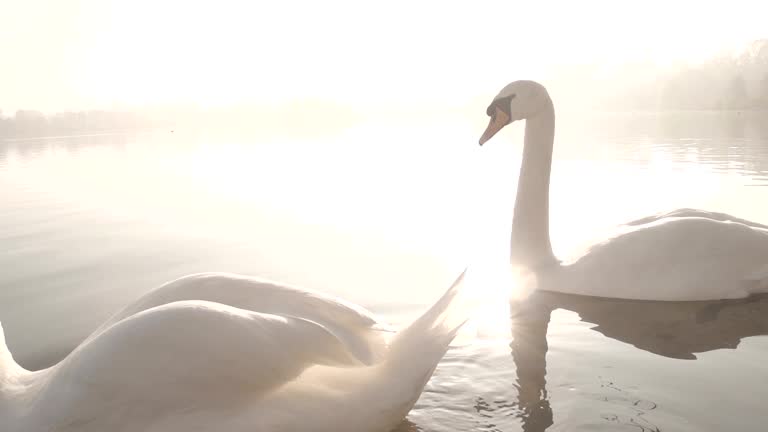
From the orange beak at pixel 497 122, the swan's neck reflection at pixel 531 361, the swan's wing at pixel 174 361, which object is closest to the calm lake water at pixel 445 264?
the swan's neck reflection at pixel 531 361

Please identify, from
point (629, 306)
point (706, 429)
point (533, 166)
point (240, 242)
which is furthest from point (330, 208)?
point (706, 429)

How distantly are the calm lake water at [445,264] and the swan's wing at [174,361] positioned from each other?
1367 mm

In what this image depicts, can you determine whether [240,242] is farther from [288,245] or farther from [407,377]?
[407,377]

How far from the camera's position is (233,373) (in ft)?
7.60

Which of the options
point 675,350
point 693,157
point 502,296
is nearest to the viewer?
point 675,350

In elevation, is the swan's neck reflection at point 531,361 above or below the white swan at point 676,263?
below

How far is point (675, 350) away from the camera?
466cm

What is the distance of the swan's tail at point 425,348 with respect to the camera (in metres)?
2.62

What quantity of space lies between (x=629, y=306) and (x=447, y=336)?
3590 mm

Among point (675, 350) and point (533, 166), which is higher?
point (533, 166)

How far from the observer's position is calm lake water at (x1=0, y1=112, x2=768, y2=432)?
150 inches

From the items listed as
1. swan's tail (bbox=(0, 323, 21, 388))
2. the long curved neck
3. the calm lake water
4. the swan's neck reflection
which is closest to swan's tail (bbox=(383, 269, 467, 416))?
the calm lake water

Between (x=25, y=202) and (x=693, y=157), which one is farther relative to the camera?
(x=693, y=157)

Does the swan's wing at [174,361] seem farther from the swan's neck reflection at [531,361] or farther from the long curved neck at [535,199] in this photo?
the long curved neck at [535,199]
